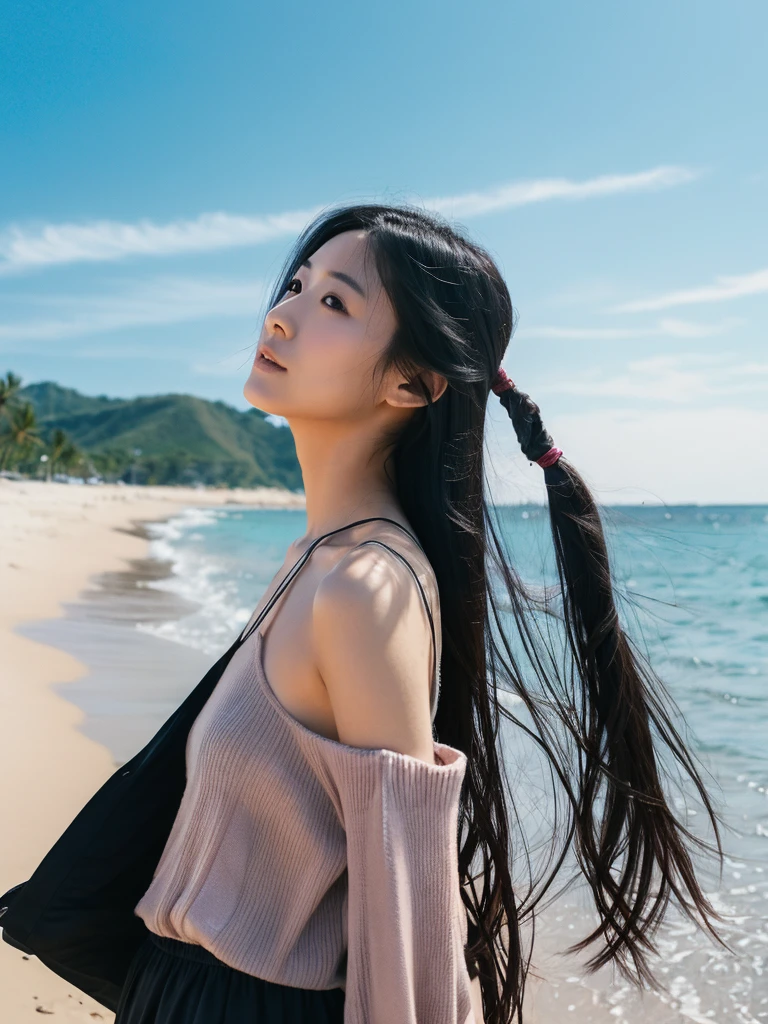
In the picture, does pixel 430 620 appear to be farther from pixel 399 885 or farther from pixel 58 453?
pixel 58 453

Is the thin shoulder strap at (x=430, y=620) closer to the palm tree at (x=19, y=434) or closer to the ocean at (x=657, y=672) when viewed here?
the ocean at (x=657, y=672)

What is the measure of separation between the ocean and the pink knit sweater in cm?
60

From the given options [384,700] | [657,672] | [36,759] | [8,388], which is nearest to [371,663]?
[384,700]

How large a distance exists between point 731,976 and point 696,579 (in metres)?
21.2

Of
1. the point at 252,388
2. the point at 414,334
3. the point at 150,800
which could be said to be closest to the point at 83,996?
the point at 150,800

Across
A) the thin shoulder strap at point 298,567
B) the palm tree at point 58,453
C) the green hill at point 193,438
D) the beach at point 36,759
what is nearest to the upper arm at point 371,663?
the thin shoulder strap at point 298,567

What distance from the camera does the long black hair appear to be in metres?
1.50

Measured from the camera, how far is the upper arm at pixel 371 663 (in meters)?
1.16

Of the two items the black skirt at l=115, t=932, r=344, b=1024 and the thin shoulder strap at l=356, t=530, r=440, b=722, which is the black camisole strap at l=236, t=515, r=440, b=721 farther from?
the black skirt at l=115, t=932, r=344, b=1024

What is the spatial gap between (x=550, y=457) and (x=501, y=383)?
16cm

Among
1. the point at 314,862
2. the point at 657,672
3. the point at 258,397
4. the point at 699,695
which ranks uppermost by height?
the point at 258,397

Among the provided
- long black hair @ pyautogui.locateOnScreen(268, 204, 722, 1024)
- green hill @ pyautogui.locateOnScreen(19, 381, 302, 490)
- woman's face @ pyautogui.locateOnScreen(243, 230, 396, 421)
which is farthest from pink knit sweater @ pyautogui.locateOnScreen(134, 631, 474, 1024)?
green hill @ pyautogui.locateOnScreen(19, 381, 302, 490)

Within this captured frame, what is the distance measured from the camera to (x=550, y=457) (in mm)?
1632

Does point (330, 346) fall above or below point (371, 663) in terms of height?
above
